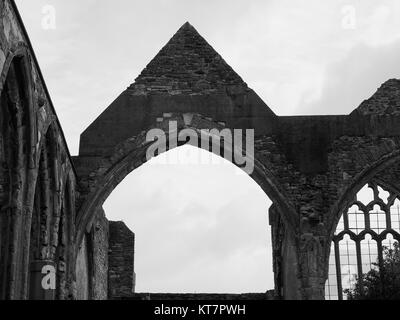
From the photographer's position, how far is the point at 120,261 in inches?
698

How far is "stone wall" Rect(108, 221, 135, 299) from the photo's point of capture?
1742cm

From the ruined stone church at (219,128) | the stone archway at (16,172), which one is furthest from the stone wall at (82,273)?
the stone archway at (16,172)

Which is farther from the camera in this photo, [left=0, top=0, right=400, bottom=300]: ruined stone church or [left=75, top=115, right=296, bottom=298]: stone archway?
[left=75, top=115, right=296, bottom=298]: stone archway

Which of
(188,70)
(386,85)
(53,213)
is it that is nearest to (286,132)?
(188,70)

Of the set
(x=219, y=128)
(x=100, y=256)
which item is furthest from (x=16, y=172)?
(x=100, y=256)

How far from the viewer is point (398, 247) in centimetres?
1628

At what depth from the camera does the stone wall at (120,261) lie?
57.2ft

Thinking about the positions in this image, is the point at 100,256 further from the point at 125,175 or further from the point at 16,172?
the point at 16,172

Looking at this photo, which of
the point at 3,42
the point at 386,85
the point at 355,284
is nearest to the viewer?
the point at 3,42

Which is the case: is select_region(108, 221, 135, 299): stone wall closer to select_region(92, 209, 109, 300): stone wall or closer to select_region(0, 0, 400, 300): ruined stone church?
select_region(92, 209, 109, 300): stone wall

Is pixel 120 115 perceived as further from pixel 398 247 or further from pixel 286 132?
pixel 398 247

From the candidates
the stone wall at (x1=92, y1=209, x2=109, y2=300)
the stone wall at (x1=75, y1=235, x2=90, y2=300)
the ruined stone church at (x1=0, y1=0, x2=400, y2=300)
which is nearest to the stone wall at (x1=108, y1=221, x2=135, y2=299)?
the stone wall at (x1=92, y1=209, x2=109, y2=300)
